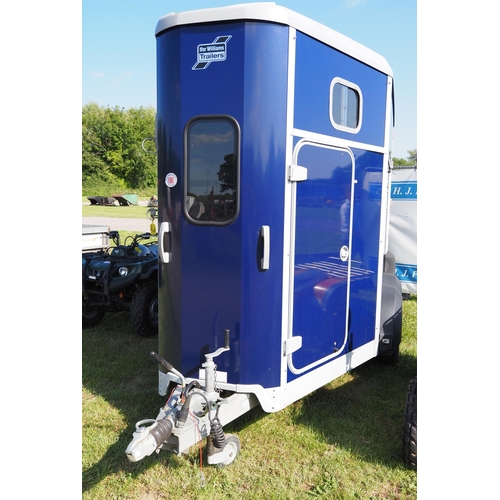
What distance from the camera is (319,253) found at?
3537 millimetres

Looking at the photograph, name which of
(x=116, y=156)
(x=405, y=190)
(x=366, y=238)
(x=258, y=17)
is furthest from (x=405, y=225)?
(x=116, y=156)

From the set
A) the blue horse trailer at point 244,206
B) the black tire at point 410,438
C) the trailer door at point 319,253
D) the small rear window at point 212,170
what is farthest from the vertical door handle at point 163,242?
the black tire at point 410,438

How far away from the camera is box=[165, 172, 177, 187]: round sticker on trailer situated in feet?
10.8

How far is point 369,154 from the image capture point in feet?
13.4

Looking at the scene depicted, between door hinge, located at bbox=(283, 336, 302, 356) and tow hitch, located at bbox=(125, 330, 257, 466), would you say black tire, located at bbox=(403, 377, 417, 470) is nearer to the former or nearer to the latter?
door hinge, located at bbox=(283, 336, 302, 356)

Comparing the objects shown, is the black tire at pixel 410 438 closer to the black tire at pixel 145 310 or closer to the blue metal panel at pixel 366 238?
the blue metal panel at pixel 366 238

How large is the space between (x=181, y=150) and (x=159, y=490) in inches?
86.8

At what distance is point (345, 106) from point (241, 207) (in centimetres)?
127

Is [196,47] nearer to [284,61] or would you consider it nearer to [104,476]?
[284,61]

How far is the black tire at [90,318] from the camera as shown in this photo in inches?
254

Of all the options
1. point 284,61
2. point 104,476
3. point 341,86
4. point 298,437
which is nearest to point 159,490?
point 104,476

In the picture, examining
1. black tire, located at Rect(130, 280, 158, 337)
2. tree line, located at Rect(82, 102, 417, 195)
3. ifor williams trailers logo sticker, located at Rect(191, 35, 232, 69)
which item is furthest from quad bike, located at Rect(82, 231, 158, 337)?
tree line, located at Rect(82, 102, 417, 195)

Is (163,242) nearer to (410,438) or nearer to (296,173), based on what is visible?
(296,173)

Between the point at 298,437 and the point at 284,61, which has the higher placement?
the point at 284,61
